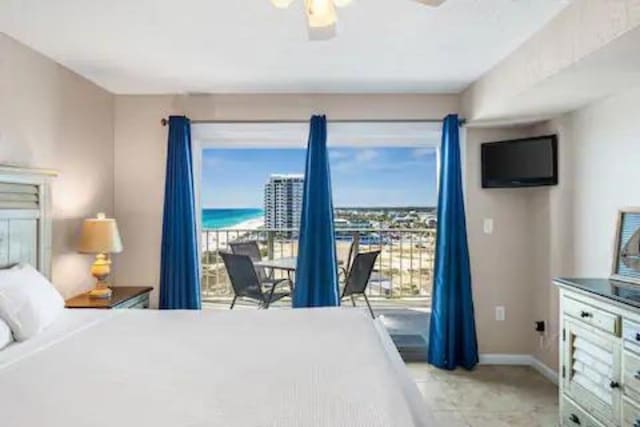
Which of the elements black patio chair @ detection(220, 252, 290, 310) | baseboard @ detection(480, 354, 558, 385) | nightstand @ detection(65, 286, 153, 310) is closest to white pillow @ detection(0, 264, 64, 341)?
nightstand @ detection(65, 286, 153, 310)

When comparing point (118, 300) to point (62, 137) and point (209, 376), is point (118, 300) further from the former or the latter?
point (209, 376)

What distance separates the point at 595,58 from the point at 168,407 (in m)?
2.35

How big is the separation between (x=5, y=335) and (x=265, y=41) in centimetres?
209

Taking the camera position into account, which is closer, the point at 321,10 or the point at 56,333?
the point at 321,10

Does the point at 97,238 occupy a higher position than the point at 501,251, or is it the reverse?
the point at 97,238

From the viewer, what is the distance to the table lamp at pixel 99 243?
127 inches

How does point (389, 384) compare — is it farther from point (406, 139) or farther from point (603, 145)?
point (406, 139)

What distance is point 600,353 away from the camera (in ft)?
7.75

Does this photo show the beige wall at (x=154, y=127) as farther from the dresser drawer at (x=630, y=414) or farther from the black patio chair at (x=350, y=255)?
the dresser drawer at (x=630, y=414)

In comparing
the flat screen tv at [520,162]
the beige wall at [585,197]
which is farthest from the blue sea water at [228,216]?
the beige wall at [585,197]

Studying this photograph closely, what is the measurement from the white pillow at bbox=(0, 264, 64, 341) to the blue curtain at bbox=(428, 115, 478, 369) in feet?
9.47

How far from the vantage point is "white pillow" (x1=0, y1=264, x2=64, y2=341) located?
7.23 ft

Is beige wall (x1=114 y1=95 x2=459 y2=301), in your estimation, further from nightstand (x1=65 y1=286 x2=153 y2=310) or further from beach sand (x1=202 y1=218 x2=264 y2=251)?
beach sand (x1=202 y1=218 x2=264 y2=251)

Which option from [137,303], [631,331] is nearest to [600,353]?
[631,331]
